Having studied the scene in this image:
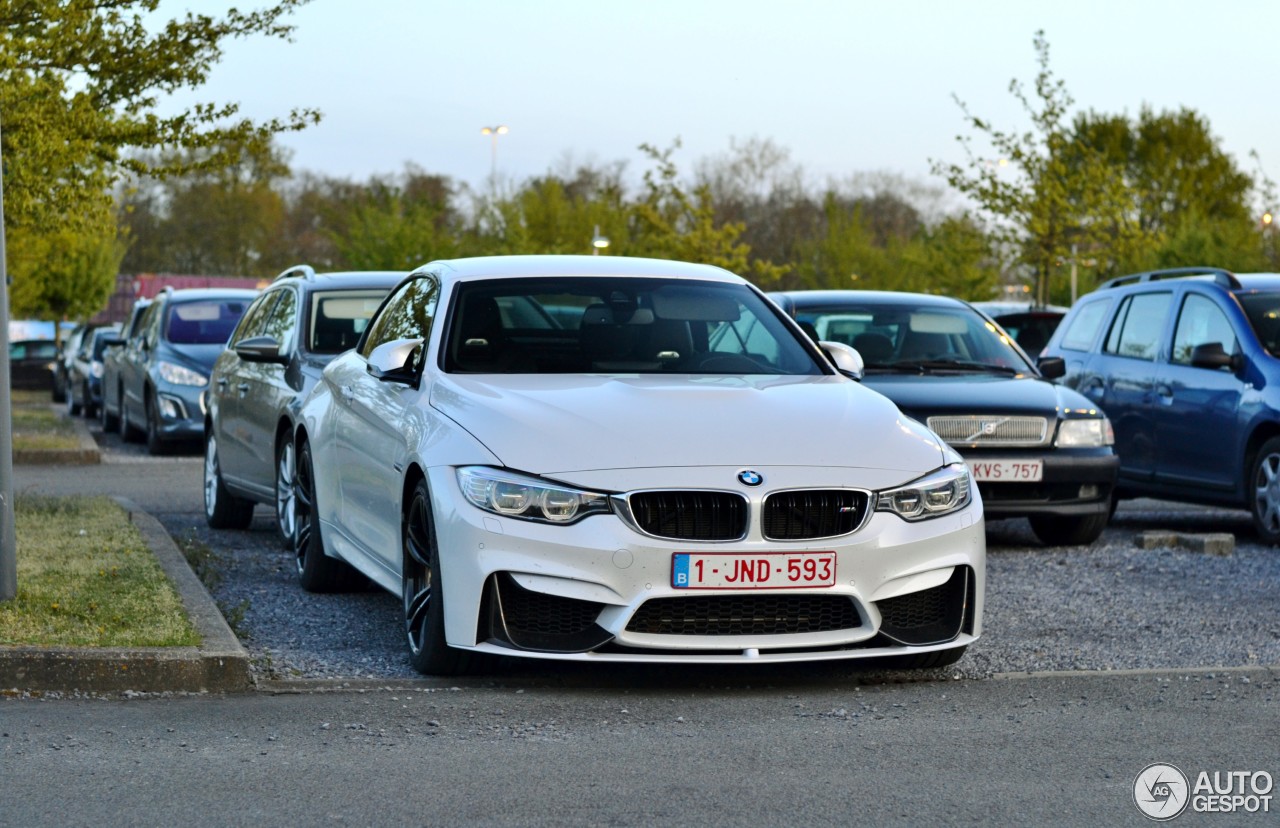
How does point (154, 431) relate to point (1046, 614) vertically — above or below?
below

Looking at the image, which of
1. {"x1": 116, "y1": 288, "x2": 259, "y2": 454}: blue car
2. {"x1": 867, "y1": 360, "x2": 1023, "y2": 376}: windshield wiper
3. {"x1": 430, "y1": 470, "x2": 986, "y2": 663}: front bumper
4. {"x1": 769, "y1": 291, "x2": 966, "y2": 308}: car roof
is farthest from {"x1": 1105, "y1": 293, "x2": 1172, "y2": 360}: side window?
{"x1": 116, "y1": 288, "x2": 259, "y2": 454}: blue car

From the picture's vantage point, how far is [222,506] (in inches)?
484

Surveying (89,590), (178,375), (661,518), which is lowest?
(178,375)

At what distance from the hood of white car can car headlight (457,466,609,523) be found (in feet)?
0.20

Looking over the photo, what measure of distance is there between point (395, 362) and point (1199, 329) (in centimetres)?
673

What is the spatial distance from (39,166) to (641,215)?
124ft

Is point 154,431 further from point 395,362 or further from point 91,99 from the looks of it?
point 395,362

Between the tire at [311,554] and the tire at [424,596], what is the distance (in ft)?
6.41

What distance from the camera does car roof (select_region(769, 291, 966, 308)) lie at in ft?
42.1

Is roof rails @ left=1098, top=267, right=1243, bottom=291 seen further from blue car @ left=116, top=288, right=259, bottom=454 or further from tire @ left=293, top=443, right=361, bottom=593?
blue car @ left=116, top=288, right=259, bottom=454

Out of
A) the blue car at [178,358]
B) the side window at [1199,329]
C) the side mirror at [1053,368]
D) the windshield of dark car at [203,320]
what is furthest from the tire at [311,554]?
the windshield of dark car at [203,320]

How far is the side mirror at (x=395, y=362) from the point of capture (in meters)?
7.60

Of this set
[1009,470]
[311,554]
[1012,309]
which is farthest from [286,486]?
[1012,309]

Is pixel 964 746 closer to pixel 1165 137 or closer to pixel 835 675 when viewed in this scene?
pixel 835 675
